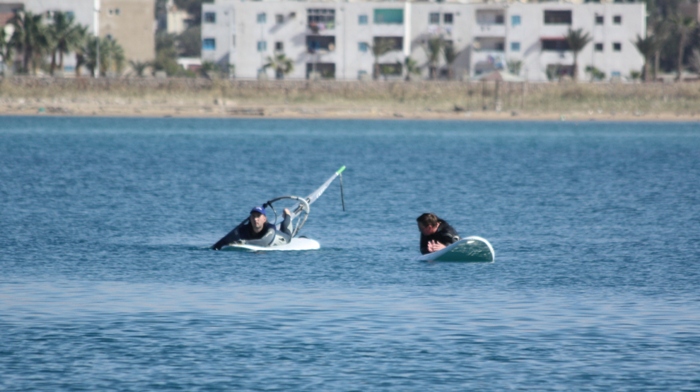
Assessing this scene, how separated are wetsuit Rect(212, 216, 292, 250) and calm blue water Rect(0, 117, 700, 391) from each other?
399mm

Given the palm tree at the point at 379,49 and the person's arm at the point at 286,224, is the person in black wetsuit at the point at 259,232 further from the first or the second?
the palm tree at the point at 379,49

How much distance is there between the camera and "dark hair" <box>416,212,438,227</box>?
26672 mm

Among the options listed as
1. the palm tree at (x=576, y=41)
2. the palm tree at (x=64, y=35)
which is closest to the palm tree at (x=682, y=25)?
the palm tree at (x=576, y=41)

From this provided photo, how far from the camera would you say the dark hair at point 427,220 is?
26.7 metres

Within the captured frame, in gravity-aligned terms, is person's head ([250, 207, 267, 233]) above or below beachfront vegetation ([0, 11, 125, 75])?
below

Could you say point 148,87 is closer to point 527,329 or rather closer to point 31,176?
point 31,176

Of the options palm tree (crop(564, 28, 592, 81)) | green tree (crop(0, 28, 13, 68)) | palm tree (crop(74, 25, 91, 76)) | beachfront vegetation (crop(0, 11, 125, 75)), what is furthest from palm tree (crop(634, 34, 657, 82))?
green tree (crop(0, 28, 13, 68))

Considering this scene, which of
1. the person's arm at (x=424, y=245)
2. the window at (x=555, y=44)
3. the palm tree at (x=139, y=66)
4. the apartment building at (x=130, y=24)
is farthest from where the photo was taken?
the apartment building at (x=130, y=24)

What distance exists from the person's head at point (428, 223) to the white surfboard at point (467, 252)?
568 millimetres

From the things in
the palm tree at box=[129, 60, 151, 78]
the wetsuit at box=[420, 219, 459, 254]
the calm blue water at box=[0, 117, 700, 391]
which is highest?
the palm tree at box=[129, 60, 151, 78]

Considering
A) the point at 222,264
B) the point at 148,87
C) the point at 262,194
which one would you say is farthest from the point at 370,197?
the point at 148,87

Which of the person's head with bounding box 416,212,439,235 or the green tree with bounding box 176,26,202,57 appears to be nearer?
the person's head with bounding box 416,212,439,235

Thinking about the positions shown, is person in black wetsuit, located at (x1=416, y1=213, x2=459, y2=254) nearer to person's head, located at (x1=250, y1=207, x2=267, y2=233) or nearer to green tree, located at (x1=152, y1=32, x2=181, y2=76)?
person's head, located at (x1=250, y1=207, x2=267, y2=233)

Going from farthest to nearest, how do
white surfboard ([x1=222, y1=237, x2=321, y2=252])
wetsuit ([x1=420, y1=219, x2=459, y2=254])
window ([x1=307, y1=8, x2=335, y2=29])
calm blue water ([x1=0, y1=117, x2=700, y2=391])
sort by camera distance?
window ([x1=307, y1=8, x2=335, y2=29]) → white surfboard ([x1=222, y1=237, x2=321, y2=252]) → wetsuit ([x1=420, y1=219, x2=459, y2=254]) → calm blue water ([x1=0, y1=117, x2=700, y2=391])
